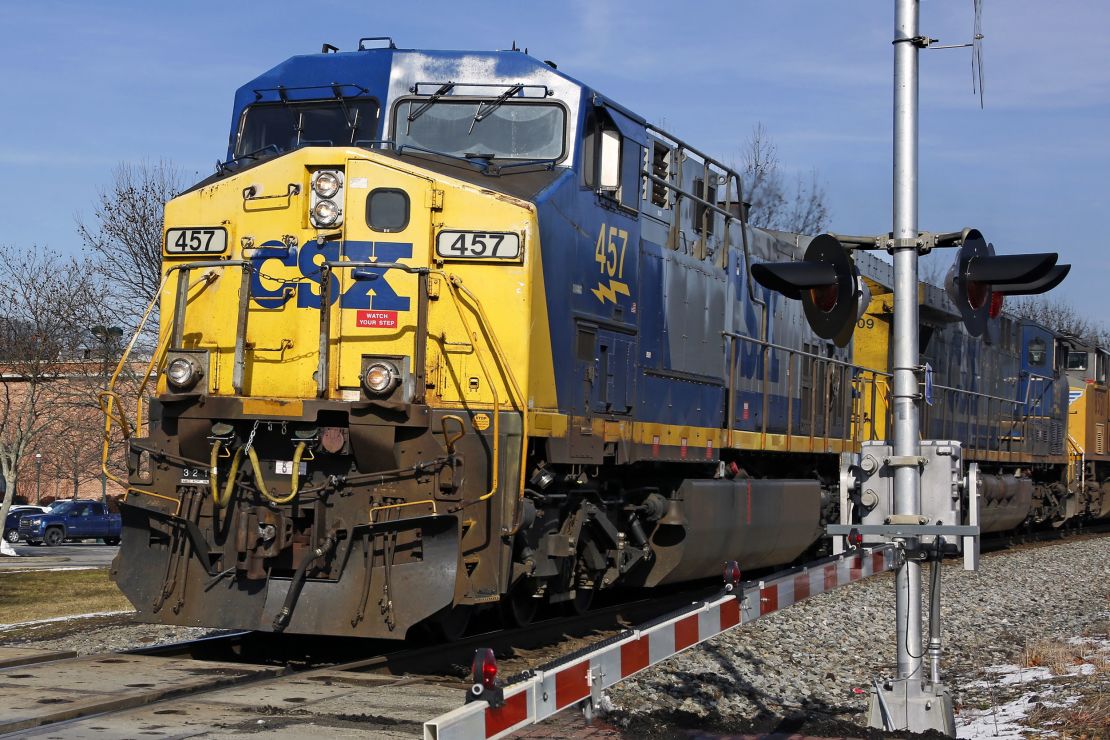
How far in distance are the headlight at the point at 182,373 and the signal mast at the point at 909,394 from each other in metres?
4.34

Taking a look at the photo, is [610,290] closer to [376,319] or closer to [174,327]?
[376,319]

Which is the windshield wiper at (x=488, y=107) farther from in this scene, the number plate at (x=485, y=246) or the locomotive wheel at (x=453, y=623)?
the locomotive wheel at (x=453, y=623)

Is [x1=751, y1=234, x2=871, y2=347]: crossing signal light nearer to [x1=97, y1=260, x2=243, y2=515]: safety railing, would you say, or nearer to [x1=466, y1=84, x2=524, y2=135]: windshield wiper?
[x1=466, y1=84, x2=524, y2=135]: windshield wiper

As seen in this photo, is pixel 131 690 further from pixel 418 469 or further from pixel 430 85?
pixel 430 85

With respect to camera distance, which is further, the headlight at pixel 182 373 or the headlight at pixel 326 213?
the headlight at pixel 326 213

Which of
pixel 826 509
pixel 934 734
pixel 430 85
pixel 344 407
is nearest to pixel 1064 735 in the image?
pixel 934 734

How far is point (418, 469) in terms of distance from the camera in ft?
28.0

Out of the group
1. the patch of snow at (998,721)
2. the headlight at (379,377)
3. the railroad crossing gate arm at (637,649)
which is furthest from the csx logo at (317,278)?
the patch of snow at (998,721)

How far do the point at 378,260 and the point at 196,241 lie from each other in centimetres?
148

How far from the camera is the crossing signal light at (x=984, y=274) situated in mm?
6539

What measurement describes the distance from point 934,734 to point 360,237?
5.13m

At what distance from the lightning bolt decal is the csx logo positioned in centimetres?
182

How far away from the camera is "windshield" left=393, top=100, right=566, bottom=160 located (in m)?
9.93

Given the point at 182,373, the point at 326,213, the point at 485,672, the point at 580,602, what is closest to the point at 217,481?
the point at 182,373
